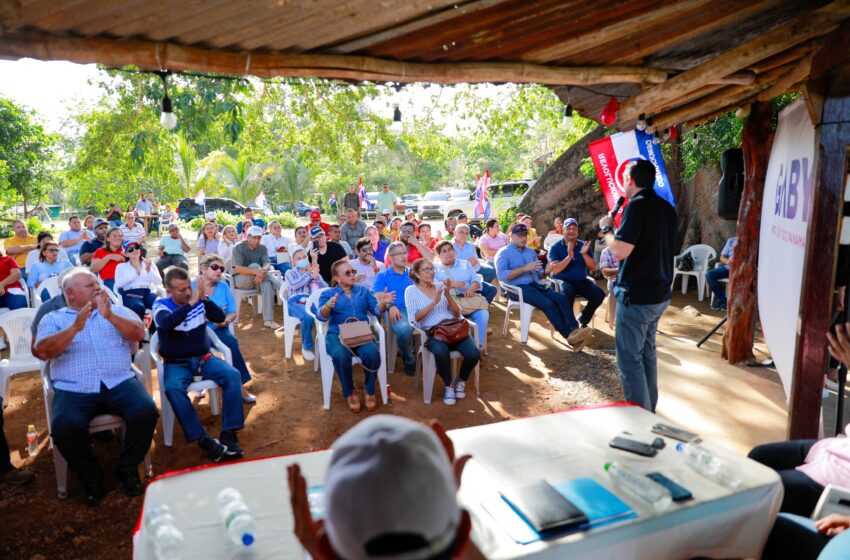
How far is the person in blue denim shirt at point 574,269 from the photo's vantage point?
646 cm

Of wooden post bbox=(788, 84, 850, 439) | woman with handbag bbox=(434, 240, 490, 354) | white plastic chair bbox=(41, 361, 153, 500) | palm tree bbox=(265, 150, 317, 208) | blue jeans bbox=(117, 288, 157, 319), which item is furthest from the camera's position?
palm tree bbox=(265, 150, 317, 208)

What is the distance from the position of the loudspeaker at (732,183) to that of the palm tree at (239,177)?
20967 mm

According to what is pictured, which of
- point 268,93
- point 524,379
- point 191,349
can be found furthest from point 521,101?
point 191,349

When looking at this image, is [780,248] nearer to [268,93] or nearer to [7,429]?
[7,429]

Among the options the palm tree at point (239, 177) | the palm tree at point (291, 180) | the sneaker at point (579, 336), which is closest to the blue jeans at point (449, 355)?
the sneaker at point (579, 336)

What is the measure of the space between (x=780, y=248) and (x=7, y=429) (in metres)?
6.10

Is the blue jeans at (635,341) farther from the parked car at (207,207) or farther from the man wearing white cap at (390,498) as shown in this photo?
the parked car at (207,207)

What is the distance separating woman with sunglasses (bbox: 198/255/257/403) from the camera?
14.5ft

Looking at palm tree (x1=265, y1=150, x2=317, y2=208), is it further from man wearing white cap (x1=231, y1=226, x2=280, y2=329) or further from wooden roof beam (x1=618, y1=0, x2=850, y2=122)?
wooden roof beam (x1=618, y1=0, x2=850, y2=122)

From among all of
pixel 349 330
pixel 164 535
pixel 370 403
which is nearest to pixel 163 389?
pixel 349 330

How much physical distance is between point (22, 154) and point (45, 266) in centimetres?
1160

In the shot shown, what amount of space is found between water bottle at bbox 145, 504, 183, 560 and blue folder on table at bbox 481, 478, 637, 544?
3.07 ft

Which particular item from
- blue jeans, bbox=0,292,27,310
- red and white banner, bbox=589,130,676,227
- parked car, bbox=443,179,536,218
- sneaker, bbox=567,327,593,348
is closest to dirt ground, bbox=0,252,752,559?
sneaker, bbox=567,327,593,348

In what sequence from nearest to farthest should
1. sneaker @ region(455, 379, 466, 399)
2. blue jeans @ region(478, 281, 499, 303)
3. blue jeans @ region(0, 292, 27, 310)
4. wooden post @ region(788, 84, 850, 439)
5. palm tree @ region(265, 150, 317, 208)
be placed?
wooden post @ region(788, 84, 850, 439) < sneaker @ region(455, 379, 466, 399) < blue jeans @ region(0, 292, 27, 310) < blue jeans @ region(478, 281, 499, 303) < palm tree @ region(265, 150, 317, 208)
